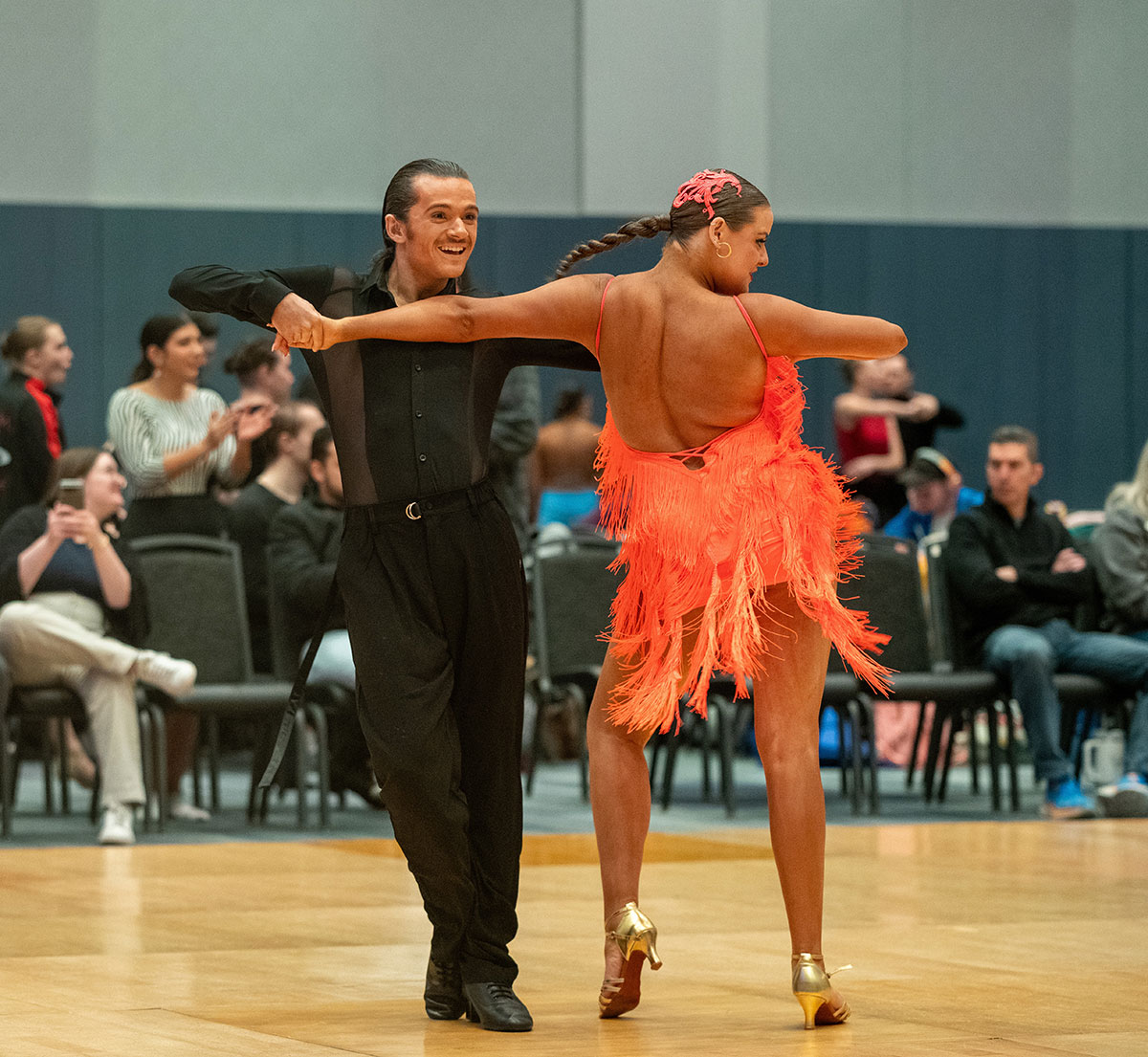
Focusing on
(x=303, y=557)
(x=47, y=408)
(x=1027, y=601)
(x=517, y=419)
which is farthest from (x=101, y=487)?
(x=1027, y=601)

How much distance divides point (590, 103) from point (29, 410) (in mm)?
4372

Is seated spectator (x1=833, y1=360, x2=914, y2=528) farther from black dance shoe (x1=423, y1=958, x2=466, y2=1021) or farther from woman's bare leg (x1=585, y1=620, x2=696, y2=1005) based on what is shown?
black dance shoe (x1=423, y1=958, x2=466, y2=1021)

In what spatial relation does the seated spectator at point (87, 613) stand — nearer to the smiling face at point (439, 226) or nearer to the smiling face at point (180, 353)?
the smiling face at point (180, 353)

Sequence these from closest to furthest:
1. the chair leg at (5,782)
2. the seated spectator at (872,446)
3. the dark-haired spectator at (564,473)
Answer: the chair leg at (5,782)
the dark-haired spectator at (564,473)
the seated spectator at (872,446)

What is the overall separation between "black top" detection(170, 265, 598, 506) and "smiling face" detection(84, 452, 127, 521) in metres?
3.36

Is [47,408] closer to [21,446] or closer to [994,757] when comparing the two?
[21,446]

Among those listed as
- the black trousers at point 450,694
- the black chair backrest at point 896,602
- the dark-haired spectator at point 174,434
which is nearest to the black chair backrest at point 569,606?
the black chair backrest at point 896,602

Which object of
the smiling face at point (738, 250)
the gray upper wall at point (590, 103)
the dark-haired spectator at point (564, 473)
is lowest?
the dark-haired spectator at point (564, 473)

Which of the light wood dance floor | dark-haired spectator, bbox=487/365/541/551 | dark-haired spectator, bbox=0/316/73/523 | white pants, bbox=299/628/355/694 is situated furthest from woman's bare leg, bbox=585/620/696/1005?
dark-haired spectator, bbox=0/316/73/523

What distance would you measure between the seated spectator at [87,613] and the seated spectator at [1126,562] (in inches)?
140

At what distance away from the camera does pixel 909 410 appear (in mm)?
10656

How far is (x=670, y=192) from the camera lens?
11.5m

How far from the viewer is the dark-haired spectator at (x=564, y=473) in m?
9.88

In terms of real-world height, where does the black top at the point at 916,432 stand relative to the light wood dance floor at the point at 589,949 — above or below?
above
